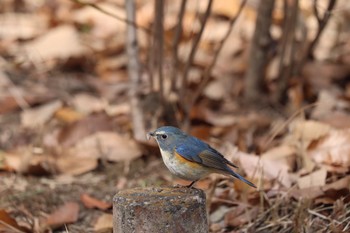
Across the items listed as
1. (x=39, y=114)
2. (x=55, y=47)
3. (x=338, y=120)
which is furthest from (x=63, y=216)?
(x=55, y=47)

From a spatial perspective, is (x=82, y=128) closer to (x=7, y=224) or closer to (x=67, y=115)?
(x=67, y=115)

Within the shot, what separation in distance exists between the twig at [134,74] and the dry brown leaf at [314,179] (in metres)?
1.39

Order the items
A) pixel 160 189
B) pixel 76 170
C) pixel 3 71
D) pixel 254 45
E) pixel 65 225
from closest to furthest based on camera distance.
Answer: pixel 160 189, pixel 65 225, pixel 76 170, pixel 254 45, pixel 3 71

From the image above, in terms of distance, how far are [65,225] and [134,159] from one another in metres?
1.28

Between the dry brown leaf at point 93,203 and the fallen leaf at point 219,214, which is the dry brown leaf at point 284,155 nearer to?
the fallen leaf at point 219,214

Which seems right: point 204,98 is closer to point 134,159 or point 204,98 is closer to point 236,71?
point 236,71

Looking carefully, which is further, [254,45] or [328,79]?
[328,79]

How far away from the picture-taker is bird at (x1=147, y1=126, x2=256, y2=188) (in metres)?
3.05

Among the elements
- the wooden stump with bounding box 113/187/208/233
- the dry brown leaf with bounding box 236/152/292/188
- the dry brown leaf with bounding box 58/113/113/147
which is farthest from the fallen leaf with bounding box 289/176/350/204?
the dry brown leaf with bounding box 58/113/113/147

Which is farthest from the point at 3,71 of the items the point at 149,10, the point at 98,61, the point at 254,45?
the point at 254,45

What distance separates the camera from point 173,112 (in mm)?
4758

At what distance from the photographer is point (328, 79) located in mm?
5566

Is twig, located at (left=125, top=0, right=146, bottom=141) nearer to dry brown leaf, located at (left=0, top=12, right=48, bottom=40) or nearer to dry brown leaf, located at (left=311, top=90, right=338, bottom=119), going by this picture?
dry brown leaf, located at (left=311, top=90, right=338, bottom=119)

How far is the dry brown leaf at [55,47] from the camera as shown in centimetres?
632
